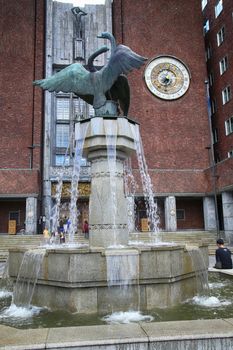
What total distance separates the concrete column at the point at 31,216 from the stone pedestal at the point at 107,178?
Result: 21253 millimetres

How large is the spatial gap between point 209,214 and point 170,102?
1156cm

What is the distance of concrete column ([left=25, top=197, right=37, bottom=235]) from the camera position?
28.7m

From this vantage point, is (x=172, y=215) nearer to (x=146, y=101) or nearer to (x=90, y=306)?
(x=146, y=101)

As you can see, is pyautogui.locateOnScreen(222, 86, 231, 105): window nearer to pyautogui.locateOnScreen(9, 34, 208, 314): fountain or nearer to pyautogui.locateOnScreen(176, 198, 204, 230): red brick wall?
pyautogui.locateOnScreen(176, 198, 204, 230): red brick wall

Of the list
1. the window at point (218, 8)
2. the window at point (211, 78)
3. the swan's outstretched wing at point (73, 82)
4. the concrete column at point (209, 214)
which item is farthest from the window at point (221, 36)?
the swan's outstretched wing at point (73, 82)

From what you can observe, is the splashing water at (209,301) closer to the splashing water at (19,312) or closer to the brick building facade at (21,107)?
the splashing water at (19,312)

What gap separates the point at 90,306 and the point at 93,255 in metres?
0.90

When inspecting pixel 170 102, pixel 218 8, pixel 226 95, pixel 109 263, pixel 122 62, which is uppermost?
pixel 218 8

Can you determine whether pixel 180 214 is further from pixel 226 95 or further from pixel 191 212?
pixel 226 95

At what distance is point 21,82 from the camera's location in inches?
1291

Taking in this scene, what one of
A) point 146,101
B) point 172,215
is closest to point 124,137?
point 172,215

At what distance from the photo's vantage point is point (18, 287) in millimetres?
7141

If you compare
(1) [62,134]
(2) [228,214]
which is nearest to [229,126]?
(2) [228,214]

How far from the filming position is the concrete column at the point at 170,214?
29.8 meters
